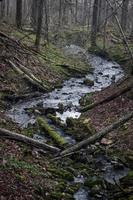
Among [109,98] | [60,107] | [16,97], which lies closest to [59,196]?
[60,107]

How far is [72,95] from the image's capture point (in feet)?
75.1

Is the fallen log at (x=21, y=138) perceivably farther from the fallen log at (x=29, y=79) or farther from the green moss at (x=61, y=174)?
the fallen log at (x=29, y=79)

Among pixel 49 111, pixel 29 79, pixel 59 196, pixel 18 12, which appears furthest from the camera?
pixel 18 12

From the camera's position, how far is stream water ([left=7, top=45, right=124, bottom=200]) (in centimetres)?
1723

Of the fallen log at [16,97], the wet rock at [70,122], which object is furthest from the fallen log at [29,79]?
the wet rock at [70,122]

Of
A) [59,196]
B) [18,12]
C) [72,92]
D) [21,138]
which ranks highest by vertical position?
[18,12]

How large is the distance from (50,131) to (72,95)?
765cm

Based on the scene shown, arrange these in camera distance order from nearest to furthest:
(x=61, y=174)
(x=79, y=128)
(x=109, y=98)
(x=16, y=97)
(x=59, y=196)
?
(x=59, y=196) → (x=61, y=174) → (x=79, y=128) → (x=109, y=98) → (x=16, y=97)

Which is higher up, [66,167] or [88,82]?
[66,167]

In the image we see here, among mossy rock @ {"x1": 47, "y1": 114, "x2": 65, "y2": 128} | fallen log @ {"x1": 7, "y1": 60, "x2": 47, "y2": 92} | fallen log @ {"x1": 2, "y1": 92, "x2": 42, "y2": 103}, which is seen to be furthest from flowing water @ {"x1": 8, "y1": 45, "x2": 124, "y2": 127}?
fallen log @ {"x1": 7, "y1": 60, "x2": 47, "y2": 92}

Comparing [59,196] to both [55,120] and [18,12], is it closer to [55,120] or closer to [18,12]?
[55,120]

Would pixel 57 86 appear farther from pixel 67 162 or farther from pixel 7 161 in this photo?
Answer: pixel 7 161

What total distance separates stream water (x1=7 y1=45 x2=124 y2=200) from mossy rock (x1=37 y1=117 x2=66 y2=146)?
1.44ft

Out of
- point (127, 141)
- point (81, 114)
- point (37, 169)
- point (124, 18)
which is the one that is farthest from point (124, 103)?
point (124, 18)
